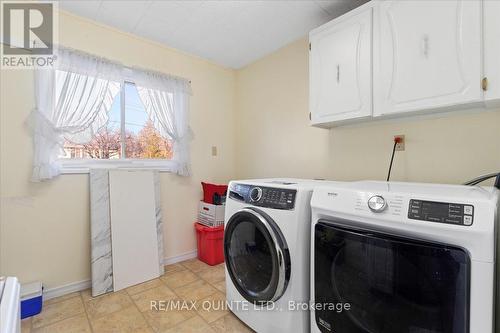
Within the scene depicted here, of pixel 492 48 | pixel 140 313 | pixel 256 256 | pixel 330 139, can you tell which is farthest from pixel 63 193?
pixel 492 48

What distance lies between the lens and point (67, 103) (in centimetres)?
201

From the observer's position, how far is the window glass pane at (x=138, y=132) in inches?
96.3

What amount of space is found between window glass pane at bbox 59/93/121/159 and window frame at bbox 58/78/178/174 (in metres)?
0.04

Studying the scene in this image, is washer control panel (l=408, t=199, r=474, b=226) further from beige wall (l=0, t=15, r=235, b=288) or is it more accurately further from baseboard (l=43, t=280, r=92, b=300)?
baseboard (l=43, t=280, r=92, b=300)

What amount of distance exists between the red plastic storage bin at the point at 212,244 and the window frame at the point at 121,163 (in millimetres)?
783

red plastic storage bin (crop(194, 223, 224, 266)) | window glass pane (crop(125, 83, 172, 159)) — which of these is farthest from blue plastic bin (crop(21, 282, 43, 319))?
red plastic storage bin (crop(194, 223, 224, 266))

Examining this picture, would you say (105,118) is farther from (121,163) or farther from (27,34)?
(27,34)

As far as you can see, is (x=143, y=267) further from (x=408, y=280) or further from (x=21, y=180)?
(x=408, y=280)

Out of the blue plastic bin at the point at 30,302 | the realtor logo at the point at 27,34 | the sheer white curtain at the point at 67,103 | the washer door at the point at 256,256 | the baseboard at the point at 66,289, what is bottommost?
the baseboard at the point at 66,289

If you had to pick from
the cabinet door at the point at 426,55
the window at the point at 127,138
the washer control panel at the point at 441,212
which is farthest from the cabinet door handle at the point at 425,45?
the window at the point at 127,138

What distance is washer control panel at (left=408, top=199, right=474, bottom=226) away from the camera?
81cm

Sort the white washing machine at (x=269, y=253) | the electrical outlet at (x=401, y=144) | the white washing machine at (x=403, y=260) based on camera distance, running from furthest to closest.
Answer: the electrical outlet at (x=401, y=144) → the white washing machine at (x=269, y=253) → the white washing machine at (x=403, y=260)

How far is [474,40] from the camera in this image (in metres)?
1.19

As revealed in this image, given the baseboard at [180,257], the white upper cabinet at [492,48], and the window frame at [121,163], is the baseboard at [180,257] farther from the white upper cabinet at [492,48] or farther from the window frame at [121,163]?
the white upper cabinet at [492,48]
